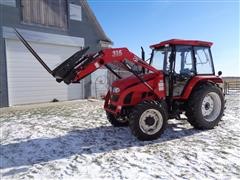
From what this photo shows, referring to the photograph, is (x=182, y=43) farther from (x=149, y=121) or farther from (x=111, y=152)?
(x=111, y=152)

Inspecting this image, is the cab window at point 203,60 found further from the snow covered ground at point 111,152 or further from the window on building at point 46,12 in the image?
the window on building at point 46,12

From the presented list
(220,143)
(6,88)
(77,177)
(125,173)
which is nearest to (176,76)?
(220,143)

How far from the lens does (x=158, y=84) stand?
20.8ft

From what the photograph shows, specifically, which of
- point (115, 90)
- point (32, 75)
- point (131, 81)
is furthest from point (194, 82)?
point (32, 75)

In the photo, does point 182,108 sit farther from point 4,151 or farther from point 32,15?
point 32,15

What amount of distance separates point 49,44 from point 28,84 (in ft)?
7.01

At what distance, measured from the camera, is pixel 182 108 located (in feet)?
22.4

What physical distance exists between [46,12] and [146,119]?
8671 mm

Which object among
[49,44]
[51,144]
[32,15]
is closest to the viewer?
[51,144]

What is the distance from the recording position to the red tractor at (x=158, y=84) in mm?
5820

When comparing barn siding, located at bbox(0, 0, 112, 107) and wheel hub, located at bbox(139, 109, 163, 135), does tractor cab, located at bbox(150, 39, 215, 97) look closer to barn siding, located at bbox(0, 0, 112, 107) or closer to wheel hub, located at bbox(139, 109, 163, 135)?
wheel hub, located at bbox(139, 109, 163, 135)

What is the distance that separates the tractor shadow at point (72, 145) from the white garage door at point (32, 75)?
5.81 m

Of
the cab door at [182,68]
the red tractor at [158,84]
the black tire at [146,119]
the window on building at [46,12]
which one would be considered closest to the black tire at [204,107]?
the red tractor at [158,84]

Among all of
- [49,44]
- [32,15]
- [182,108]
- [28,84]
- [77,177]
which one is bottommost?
[77,177]
